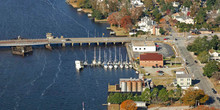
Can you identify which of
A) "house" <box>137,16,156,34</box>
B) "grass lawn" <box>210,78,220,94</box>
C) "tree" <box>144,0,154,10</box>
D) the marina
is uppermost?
"tree" <box>144,0,154,10</box>

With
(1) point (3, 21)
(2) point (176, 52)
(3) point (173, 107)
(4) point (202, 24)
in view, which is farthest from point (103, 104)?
(1) point (3, 21)

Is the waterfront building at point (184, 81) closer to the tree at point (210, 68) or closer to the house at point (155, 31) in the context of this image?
the tree at point (210, 68)

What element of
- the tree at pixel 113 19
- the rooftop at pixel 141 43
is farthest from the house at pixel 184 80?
the tree at pixel 113 19

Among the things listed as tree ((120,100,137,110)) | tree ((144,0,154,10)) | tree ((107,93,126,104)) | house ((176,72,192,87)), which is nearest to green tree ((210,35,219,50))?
house ((176,72,192,87))

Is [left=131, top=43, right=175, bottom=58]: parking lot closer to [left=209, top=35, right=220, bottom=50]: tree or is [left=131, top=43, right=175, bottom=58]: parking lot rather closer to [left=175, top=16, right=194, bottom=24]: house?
[left=209, top=35, right=220, bottom=50]: tree

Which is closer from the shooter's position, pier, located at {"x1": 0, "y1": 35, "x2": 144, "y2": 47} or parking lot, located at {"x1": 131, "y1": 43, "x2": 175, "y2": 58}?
parking lot, located at {"x1": 131, "y1": 43, "x2": 175, "y2": 58}

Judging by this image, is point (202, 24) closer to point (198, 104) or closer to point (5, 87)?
point (198, 104)

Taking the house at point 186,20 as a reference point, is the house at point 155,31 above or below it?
below
